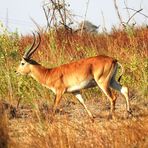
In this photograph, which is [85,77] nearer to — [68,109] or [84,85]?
[84,85]

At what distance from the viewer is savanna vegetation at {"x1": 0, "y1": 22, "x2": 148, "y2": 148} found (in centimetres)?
585

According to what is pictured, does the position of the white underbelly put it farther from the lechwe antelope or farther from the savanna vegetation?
the savanna vegetation

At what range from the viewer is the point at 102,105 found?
937cm

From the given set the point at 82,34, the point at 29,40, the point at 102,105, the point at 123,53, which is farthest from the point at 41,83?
the point at 29,40

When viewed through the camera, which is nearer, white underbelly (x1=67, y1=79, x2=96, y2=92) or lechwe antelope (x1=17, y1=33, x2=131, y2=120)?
lechwe antelope (x1=17, y1=33, x2=131, y2=120)

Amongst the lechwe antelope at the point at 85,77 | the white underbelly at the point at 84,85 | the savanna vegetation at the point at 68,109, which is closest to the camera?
the savanna vegetation at the point at 68,109

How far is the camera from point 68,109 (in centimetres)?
912

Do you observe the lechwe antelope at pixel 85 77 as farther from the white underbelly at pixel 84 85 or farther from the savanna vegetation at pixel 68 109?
the savanna vegetation at pixel 68 109

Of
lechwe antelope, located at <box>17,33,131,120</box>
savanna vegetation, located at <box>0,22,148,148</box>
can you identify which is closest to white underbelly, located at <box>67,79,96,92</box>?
lechwe antelope, located at <box>17,33,131,120</box>

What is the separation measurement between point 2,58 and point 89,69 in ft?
8.53

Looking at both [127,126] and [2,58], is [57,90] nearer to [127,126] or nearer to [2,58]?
[2,58]

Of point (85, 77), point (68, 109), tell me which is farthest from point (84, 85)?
point (68, 109)

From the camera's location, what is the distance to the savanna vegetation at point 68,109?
19.2 feet

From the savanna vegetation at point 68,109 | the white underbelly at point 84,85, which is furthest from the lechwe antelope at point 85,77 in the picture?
the savanna vegetation at point 68,109
